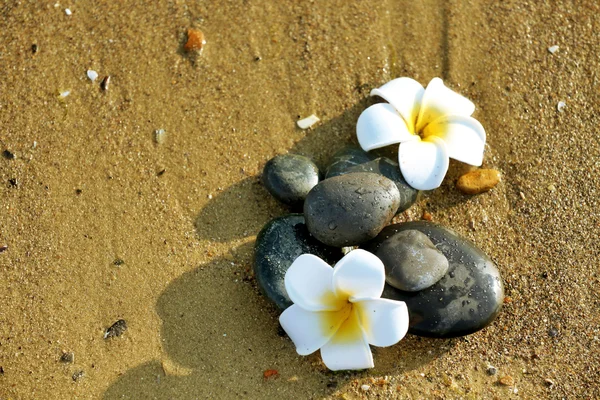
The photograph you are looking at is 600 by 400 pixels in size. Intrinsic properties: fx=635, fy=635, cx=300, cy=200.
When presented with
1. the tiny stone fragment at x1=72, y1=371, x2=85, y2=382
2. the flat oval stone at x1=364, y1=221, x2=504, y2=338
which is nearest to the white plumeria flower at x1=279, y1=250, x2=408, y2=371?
the flat oval stone at x1=364, y1=221, x2=504, y2=338

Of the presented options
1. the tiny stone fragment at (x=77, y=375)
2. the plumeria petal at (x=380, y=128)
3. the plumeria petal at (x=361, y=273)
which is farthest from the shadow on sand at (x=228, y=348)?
the plumeria petal at (x=380, y=128)

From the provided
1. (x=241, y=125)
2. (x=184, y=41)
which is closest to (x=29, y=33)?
(x=184, y=41)

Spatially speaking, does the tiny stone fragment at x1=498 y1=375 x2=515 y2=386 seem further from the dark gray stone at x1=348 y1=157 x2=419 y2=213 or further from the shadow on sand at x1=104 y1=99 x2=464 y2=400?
the dark gray stone at x1=348 y1=157 x2=419 y2=213

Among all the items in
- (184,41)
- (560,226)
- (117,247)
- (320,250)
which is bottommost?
(560,226)

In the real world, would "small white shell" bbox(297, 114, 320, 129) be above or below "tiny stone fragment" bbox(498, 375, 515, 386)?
above

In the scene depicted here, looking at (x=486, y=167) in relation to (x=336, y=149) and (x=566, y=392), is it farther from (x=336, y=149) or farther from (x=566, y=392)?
(x=566, y=392)
